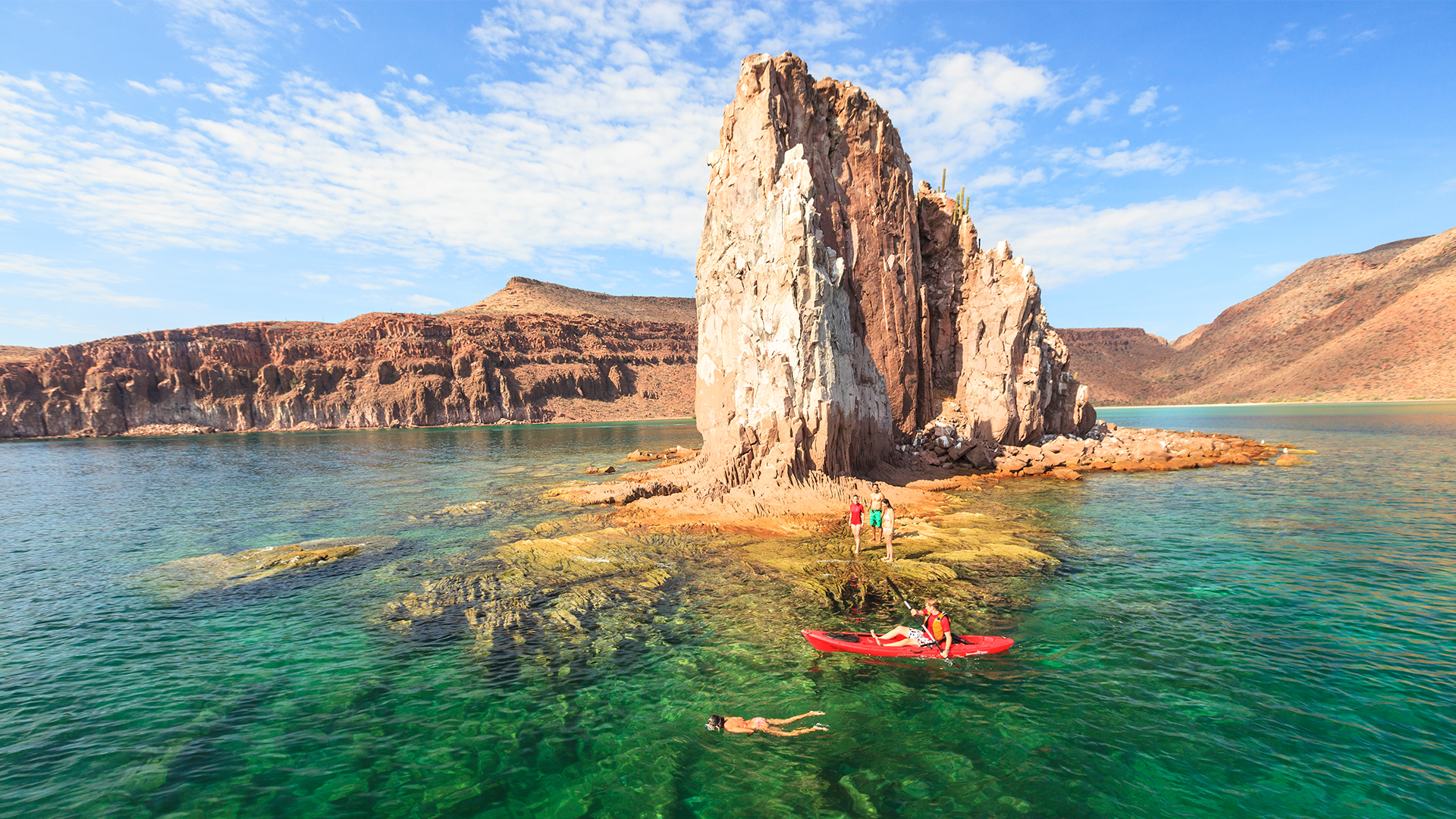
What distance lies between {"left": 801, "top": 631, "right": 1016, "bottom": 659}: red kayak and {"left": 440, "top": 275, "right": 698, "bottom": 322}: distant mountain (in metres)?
164

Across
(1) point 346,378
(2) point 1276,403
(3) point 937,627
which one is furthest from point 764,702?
(2) point 1276,403

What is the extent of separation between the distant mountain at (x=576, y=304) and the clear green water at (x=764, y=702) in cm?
16111

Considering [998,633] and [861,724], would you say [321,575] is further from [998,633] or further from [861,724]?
[998,633]

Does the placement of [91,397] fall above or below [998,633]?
above

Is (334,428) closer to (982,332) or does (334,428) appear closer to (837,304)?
(837,304)

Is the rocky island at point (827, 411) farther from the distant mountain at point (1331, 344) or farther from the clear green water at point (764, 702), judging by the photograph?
the distant mountain at point (1331, 344)

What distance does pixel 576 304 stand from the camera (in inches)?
7215

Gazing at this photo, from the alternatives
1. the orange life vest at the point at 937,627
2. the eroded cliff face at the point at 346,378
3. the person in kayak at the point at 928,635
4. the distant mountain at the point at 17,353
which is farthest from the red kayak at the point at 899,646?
the distant mountain at the point at 17,353

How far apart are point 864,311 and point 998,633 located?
21645 millimetres

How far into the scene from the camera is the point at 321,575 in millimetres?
17297

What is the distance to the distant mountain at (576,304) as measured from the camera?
176m

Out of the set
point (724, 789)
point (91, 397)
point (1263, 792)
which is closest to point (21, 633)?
point (724, 789)

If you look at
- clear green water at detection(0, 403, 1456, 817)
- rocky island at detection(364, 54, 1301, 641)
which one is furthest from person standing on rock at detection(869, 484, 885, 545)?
clear green water at detection(0, 403, 1456, 817)

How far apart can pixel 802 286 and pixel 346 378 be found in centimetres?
12107
